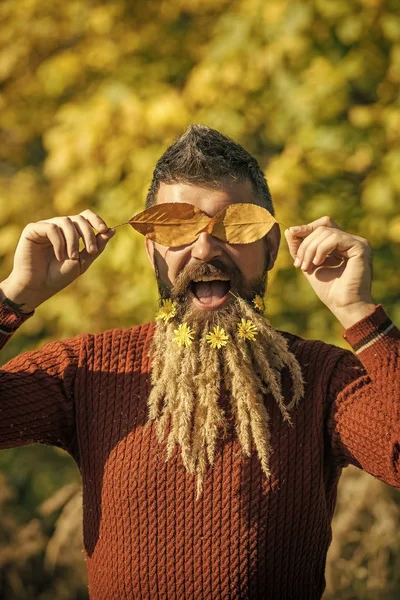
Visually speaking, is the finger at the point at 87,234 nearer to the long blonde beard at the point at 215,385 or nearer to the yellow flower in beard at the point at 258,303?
the long blonde beard at the point at 215,385

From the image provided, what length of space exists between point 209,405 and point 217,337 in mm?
153

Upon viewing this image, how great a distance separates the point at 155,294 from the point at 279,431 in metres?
1.41

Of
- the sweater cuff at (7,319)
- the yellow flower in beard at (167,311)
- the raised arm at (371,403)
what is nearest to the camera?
the raised arm at (371,403)

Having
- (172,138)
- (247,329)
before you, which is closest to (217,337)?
(247,329)

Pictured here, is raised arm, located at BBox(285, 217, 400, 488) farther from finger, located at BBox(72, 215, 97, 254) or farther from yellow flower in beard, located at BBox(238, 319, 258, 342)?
finger, located at BBox(72, 215, 97, 254)

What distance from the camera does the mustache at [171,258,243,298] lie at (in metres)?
1.97

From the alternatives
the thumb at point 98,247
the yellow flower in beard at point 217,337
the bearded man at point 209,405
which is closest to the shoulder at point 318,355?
the bearded man at point 209,405

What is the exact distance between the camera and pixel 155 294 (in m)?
3.28

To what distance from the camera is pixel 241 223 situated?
196 centimetres

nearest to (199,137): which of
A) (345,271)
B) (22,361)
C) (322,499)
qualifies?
(345,271)

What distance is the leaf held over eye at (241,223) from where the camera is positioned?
195 cm

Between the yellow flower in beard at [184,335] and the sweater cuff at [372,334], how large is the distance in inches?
13.5

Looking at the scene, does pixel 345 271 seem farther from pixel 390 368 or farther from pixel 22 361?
pixel 22 361

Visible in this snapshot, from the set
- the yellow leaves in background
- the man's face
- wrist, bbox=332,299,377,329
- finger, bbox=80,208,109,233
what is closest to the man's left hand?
wrist, bbox=332,299,377,329
